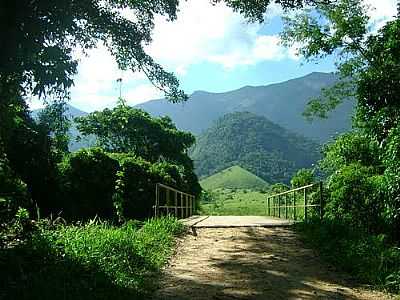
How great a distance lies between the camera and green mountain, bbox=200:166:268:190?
92.9 meters

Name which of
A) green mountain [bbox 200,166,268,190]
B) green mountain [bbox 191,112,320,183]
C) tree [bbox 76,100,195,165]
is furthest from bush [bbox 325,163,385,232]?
green mountain [bbox 191,112,320,183]

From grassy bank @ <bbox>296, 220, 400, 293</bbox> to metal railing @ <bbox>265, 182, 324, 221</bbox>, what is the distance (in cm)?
272

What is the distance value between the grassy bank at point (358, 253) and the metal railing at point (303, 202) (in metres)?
2.72

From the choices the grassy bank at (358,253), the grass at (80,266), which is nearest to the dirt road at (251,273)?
the grassy bank at (358,253)

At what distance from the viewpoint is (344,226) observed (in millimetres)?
9906

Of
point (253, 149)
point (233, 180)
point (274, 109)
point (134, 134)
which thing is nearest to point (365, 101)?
point (134, 134)

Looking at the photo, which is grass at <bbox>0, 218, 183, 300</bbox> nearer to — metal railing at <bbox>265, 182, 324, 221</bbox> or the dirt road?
the dirt road

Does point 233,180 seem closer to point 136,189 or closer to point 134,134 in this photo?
point 134,134

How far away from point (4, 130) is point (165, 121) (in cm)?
3908

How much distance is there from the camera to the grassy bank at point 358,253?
6.76 meters

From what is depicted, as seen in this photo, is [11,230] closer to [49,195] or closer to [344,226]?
[344,226]

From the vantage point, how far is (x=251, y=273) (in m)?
7.12

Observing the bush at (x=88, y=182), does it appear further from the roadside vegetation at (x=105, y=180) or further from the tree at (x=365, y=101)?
the tree at (x=365, y=101)

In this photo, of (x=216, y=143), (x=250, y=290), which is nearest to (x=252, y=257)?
(x=250, y=290)
